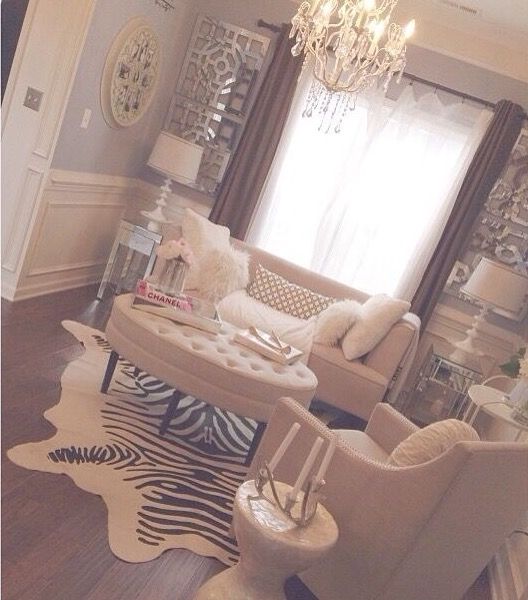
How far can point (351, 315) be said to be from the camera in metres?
3.99

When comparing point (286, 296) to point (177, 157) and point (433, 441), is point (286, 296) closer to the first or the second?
point (177, 157)

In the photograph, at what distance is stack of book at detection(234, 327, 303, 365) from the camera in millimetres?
3115

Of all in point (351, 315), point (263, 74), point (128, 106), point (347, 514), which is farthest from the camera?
point (263, 74)

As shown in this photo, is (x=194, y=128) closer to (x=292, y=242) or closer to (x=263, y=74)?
(x=263, y=74)

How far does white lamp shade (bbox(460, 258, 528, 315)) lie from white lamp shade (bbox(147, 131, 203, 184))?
2170mm

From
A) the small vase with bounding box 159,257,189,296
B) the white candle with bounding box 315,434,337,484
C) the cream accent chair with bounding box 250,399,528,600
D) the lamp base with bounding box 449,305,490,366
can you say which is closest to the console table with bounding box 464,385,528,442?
the lamp base with bounding box 449,305,490,366

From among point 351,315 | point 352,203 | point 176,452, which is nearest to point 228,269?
point 351,315

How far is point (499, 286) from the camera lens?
3932mm

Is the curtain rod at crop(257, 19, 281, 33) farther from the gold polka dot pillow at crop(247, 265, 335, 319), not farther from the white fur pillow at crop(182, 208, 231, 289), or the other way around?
the gold polka dot pillow at crop(247, 265, 335, 319)

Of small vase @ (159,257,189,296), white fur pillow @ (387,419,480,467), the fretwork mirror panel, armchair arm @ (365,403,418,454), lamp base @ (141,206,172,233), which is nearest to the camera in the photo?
white fur pillow @ (387,419,480,467)

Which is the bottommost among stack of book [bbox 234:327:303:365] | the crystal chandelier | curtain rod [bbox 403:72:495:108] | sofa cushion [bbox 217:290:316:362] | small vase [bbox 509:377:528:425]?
sofa cushion [bbox 217:290:316:362]

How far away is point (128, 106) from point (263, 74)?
112cm

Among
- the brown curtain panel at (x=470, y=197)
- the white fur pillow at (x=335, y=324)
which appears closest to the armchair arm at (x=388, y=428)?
the white fur pillow at (x=335, y=324)

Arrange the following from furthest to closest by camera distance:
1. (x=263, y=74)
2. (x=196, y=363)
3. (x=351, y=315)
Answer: (x=263, y=74)
(x=351, y=315)
(x=196, y=363)
